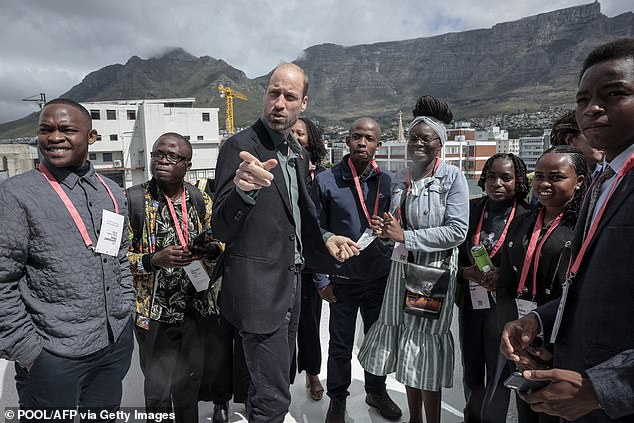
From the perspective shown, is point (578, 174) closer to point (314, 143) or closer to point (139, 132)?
point (314, 143)

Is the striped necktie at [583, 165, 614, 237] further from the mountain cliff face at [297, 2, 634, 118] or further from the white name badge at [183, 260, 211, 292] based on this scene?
the mountain cliff face at [297, 2, 634, 118]

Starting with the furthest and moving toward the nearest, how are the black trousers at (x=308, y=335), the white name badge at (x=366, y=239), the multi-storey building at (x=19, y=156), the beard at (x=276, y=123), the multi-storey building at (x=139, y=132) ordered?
the multi-storey building at (x=139, y=132) < the multi-storey building at (x=19, y=156) < the black trousers at (x=308, y=335) < the white name badge at (x=366, y=239) < the beard at (x=276, y=123)

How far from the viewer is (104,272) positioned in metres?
1.81

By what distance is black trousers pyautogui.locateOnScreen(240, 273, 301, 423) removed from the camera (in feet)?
5.83

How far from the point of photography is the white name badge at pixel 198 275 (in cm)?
221

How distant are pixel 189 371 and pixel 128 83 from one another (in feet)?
747

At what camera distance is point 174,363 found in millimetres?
2324

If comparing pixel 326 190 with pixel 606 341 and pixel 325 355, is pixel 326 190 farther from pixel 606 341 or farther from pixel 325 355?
pixel 606 341

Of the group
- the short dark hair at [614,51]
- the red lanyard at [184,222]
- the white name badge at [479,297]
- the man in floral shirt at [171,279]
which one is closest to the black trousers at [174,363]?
the man in floral shirt at [171,279]

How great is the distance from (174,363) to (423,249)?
166cm

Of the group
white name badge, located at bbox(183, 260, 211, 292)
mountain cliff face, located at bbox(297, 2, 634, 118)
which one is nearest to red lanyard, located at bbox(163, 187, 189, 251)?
white name badge, located at bbox(183, 260, 211, 292)

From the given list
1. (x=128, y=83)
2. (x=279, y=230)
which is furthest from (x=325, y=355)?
(x=128, y=83)

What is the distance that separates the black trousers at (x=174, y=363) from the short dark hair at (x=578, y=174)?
2.13 meters

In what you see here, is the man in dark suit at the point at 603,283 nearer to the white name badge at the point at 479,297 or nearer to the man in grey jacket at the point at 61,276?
the white name badge at the point at 479,297
